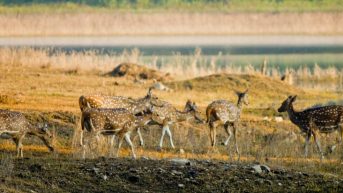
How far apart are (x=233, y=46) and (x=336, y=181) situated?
72.0m

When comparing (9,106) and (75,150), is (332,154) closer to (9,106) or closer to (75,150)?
(75,150)

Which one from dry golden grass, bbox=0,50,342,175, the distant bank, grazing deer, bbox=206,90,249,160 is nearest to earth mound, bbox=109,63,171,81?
dry golden grass, bbox=0,50,342,175

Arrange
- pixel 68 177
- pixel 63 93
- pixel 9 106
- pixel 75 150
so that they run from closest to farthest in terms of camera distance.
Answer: pixel 68 177, pixel 75 150, pixel 9 106, pixel 63 93

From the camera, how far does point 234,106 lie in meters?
21.3

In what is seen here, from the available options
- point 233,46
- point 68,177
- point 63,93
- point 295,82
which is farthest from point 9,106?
point 233,46

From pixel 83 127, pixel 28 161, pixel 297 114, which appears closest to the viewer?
pixel 28 161

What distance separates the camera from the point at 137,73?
3950 cm

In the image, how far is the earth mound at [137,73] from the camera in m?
38.9

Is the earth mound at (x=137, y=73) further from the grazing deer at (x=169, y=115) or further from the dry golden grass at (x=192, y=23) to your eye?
the dry golden grass at (x=192, y=23)

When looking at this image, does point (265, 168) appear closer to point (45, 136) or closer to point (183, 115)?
point (45, 136)

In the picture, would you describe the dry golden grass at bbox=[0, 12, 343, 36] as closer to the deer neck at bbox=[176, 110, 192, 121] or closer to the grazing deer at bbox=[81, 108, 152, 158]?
the deer neck at bbox=[176, 110, 192, 121]

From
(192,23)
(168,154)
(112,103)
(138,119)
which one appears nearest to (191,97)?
(112,103)

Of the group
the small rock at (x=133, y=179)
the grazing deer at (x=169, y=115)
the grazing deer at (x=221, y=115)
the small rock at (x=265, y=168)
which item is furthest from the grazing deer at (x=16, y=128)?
the small rock at (x=265, y=168)

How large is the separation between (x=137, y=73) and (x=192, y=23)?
206 feet
